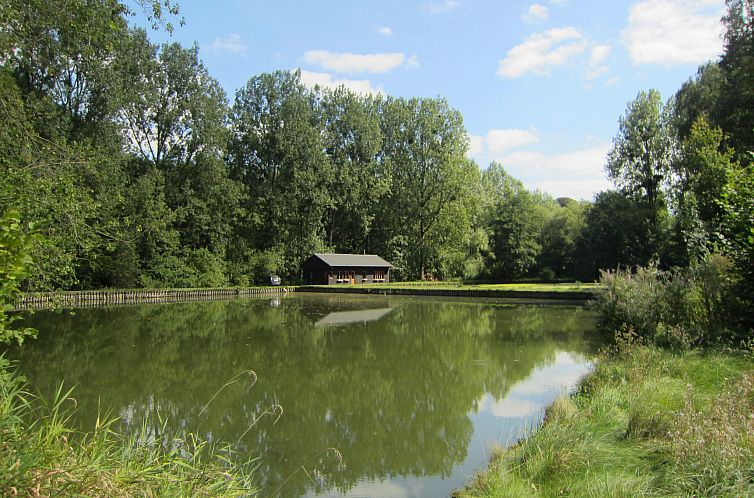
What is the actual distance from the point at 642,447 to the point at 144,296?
3394 centimetres

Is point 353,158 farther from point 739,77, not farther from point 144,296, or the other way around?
point 739,77

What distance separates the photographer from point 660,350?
10203 millimetres

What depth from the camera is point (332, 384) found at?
11.7 metres

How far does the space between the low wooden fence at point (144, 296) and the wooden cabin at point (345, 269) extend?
4273 millimetres

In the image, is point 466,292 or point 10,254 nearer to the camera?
point 10,254

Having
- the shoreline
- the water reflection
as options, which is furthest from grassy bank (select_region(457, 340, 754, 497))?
the shoreline

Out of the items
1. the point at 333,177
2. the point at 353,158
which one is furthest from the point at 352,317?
the point at 353,158

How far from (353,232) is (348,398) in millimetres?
46167

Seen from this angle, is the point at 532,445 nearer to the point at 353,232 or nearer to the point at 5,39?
the point at 5,39

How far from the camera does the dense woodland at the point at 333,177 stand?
29.1 meters

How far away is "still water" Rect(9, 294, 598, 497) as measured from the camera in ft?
23.9

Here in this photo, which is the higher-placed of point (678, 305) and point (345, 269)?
point (678, 305)

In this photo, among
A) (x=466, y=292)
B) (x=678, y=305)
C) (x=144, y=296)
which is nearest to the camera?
(x=678, y=305)

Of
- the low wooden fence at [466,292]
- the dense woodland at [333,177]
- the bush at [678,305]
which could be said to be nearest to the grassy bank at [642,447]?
the bush at [678,305]
